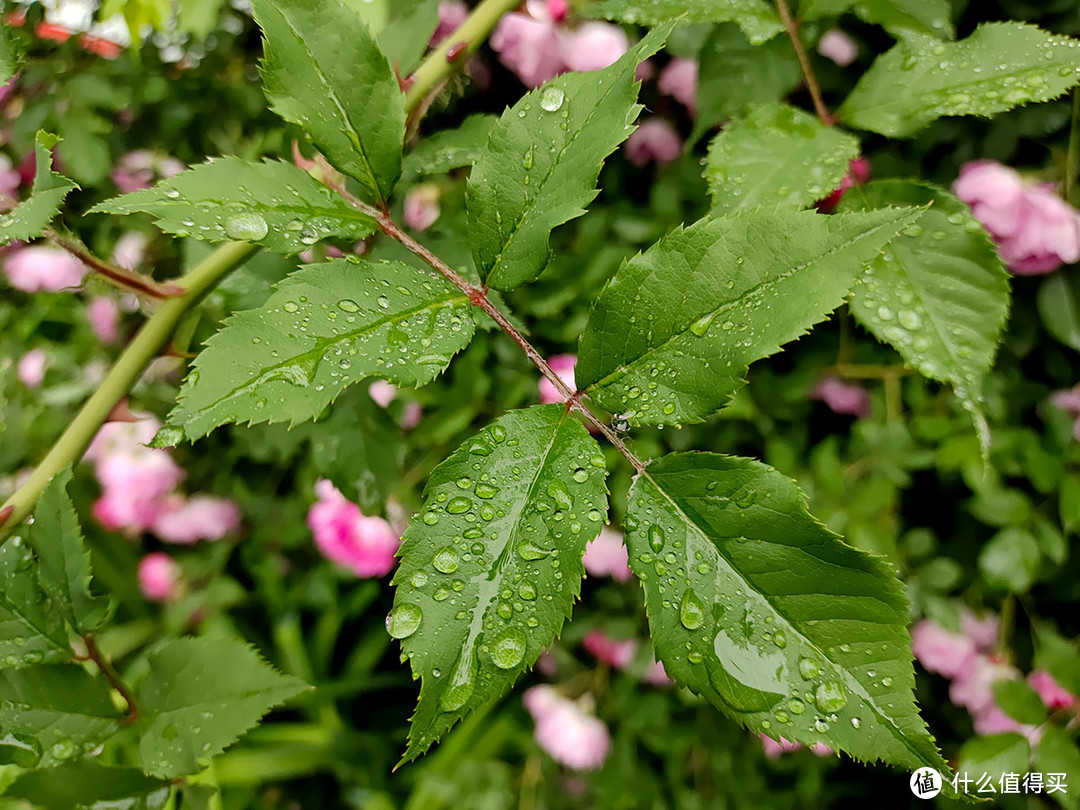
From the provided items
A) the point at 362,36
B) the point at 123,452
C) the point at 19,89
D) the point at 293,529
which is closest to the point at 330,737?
the point at 293,529

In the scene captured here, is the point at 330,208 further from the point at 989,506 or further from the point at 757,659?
the point at 989,506

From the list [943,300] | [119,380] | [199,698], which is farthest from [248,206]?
[943,300]

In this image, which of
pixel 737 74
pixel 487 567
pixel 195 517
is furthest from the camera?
pixel 195 517

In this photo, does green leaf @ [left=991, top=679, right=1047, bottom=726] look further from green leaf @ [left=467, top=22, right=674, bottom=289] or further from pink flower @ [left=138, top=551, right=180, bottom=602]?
pink flower @ [left=138, top=551, right=180, bottom=602]

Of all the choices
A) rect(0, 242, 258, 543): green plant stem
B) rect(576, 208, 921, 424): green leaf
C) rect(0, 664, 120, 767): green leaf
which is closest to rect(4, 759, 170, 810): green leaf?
rect(0, 664, 120, 767): green leaf

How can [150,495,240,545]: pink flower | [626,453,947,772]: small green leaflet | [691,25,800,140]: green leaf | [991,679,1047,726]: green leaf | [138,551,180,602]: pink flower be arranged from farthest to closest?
[138,551,180,602]: pink flower < [150,495,240,545]: pink flower < [991,679,1047,726]: green leaf < [691,25,800,140]: green leaf < [626,453,947,772]: small green leaflet

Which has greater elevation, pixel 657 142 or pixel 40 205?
pixel 40 205

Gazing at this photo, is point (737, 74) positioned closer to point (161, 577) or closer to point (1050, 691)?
point (1050, 691)
